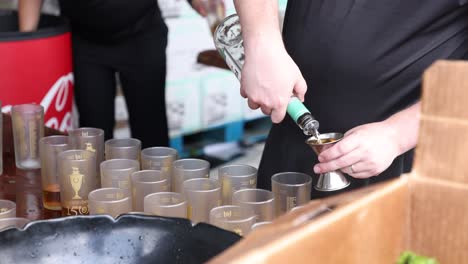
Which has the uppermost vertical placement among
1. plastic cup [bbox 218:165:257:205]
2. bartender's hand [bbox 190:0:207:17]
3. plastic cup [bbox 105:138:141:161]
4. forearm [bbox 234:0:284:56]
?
bartender's hand [bbox 190:0:207:17]

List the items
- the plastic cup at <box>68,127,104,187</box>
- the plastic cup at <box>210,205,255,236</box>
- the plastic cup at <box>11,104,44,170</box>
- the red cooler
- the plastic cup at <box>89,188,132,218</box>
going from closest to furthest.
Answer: the plastic cup at <box>210,205,255,236</box> < the plastic cup at <box>89,188,132,218</box> < the plastic cup at <box>68,127,104,187</box> < the plastic cup at <box>11,104,44,170</box> < the red cooler

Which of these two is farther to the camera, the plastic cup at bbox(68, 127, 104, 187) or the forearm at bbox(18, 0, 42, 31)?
the forearm at bbox(18, 0, 42, 31)

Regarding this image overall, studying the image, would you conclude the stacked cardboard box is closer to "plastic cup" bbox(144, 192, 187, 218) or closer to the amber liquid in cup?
"plastic cup" bbox(144, 192, 187, 218)

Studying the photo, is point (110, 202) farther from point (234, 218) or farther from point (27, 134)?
point (27, 134)

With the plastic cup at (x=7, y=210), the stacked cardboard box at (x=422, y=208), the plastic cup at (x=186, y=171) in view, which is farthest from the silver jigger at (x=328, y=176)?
the stacked cardboard box at (x=422, y=208)

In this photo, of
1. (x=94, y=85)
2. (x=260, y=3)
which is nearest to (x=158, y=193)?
(x=260, y=3)

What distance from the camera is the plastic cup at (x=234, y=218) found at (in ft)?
3.99

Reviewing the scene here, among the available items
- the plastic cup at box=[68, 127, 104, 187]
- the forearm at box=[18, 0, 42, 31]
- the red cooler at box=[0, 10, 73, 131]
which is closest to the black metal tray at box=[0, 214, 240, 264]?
the plastic cup at box=[68, 127, 104, 187]

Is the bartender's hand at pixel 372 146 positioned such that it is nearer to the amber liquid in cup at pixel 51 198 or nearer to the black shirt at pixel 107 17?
the amber liquid in cup at pixel 51 198

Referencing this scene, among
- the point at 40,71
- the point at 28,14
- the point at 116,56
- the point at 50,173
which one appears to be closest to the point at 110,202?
the point at 50,173

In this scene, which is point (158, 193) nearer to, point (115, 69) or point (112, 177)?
point (112, 177)

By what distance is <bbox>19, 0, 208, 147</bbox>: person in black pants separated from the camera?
3.09 m

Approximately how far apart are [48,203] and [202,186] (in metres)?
0.36

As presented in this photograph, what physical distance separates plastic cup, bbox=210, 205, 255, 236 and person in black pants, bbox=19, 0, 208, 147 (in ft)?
6.21
